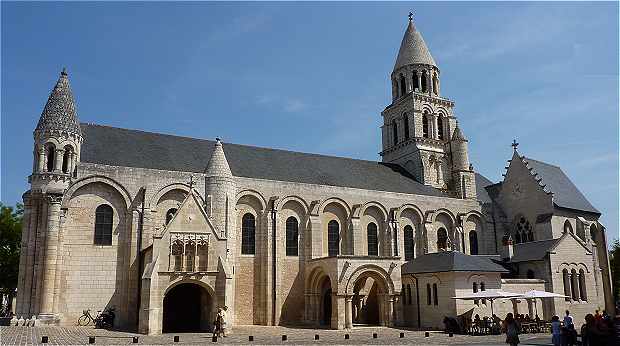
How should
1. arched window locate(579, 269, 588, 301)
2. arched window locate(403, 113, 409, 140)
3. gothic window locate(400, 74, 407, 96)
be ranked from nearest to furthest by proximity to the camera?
arched window locate(579, 269, 588, 301)
arched window locate(403, 113, 409, 140)
gothic window locate(400, 74, 407, 96)

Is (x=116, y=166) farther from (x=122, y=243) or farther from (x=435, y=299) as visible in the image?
(x=435, y=299)

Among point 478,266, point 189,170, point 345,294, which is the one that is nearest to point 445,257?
point 478,266

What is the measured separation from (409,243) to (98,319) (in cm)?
2374

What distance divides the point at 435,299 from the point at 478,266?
3.54 m

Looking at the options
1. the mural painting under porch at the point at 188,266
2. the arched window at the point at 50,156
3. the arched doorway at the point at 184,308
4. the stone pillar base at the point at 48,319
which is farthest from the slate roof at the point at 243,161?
the stone pillar base at the point at 48,319

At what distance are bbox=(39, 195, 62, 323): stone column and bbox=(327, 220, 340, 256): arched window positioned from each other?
18.2 meters

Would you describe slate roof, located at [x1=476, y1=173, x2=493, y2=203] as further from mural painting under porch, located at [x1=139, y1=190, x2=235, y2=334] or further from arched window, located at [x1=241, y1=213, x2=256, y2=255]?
mural painting under porch, located at [x1=139, y1=190, x2=235, y2=334]

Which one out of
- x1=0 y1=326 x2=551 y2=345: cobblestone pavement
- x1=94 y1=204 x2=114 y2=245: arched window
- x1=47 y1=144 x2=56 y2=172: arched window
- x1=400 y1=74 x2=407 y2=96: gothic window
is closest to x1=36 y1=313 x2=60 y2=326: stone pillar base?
x1=0 y1=326 x2=551 y2=345: cobblestone pavement

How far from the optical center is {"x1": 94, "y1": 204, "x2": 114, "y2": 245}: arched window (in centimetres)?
3052

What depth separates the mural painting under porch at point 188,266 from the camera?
89.7 feet

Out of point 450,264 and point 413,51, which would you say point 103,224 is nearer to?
point 450,264

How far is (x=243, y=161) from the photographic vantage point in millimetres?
38688

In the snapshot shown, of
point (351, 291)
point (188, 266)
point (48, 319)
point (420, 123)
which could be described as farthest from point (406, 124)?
point (48, 319)

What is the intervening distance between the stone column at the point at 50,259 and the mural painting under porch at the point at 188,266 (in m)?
4.92
